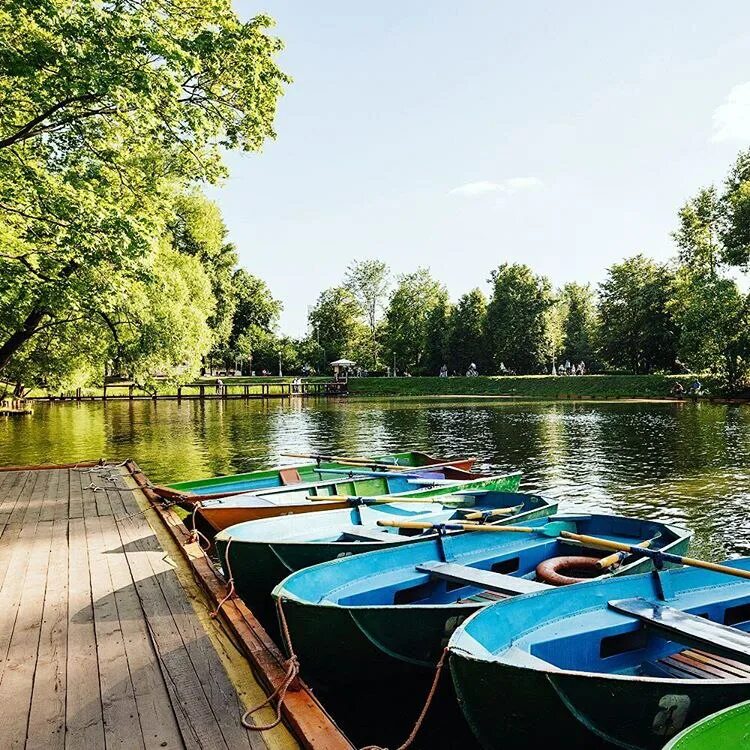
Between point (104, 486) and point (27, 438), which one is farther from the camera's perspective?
point (27, 438)

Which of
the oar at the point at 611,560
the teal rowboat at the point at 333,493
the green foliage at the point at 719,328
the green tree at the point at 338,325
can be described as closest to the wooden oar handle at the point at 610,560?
the oar at the point at 611,560

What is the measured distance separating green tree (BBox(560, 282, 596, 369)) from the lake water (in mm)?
34978

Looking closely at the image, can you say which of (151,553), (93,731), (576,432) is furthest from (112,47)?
(576,432)

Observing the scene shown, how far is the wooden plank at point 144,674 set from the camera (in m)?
3.77

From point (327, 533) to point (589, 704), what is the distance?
5.10m

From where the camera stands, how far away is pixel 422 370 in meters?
84.4

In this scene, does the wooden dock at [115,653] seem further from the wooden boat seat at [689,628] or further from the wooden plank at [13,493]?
the wooden boat seat at [689,628]

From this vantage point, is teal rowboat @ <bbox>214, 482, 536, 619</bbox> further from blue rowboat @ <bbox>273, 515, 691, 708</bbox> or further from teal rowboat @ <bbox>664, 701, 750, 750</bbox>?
teal rowboat @ <bbox>664, 701, 750, 750</bbox>

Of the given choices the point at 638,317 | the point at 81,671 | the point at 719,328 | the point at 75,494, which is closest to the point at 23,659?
the point at 81,671

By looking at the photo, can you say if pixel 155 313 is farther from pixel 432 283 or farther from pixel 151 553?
pixel 432 283

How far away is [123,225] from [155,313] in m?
14.4

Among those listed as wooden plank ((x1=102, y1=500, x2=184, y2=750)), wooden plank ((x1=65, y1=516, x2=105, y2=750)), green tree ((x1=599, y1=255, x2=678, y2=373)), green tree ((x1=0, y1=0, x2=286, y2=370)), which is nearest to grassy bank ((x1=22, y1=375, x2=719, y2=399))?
green tree ((x1=599, y1=255, x2=678, y2=373))

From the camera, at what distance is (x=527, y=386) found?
6506 centimetres

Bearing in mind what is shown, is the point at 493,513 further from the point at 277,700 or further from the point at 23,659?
the point at 23,659
